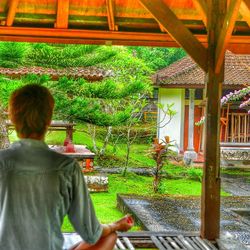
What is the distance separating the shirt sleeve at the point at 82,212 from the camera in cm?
197

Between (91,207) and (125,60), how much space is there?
1346cm

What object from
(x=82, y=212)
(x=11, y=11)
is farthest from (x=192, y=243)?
(x=82, y=212)

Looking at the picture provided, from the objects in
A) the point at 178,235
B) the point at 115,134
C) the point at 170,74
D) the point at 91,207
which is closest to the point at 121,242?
the point at 178,235

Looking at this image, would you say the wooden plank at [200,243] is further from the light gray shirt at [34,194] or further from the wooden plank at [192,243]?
the light gray shirt at [34,194]

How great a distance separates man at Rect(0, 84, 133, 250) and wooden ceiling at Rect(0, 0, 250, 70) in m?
3.35

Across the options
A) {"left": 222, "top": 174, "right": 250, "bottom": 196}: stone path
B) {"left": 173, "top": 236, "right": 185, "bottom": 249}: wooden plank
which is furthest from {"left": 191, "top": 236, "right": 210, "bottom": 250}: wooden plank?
{"left": 222, "top": 174, "right": 250, "bottom": 196}: stone path

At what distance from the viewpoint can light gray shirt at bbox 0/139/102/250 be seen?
6.20ft

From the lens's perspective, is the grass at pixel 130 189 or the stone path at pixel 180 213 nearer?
the stone path at pixel 180 213

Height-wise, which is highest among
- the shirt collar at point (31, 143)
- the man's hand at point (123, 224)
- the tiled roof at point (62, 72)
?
the tiled roof at point (62, 72)

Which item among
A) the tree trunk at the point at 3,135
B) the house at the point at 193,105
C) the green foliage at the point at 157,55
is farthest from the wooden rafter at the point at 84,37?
the green foliage at the point at 157,55

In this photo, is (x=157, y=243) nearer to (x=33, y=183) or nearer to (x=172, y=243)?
(x=172, y=243)

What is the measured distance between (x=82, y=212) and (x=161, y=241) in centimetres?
317

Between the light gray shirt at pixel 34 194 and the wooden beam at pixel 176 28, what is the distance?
275 cm

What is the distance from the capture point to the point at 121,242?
4863 mm
